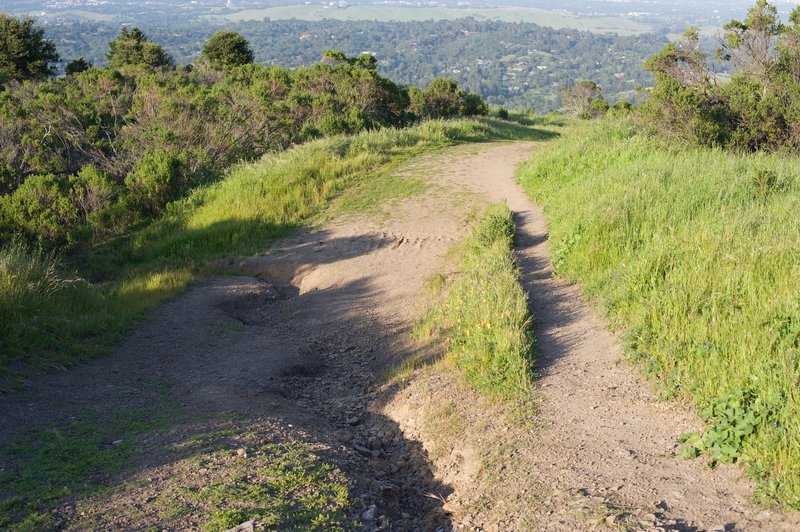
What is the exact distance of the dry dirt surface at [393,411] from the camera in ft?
13.7

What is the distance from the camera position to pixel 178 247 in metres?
12.0

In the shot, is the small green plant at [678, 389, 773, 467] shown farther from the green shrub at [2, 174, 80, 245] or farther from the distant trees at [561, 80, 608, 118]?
the distant trees at [561, 80, 608, 118]

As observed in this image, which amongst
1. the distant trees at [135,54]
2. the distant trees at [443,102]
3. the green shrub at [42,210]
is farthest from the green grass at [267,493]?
the distant trees at [135,54]

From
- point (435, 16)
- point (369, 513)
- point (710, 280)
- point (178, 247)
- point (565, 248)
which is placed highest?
point (435, 16)

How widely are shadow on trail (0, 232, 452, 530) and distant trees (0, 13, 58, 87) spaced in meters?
22.7

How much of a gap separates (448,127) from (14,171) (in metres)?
10.0

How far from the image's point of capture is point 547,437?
5008mm

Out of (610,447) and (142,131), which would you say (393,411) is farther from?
(142,131)

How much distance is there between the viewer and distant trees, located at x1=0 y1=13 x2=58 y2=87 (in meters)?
28.0

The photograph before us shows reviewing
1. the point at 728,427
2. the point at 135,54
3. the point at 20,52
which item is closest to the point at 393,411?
the point at 728,427

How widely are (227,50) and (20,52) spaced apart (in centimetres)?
829

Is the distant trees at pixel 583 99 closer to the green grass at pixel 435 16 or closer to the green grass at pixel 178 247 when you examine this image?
the green grass at pixel 178 247

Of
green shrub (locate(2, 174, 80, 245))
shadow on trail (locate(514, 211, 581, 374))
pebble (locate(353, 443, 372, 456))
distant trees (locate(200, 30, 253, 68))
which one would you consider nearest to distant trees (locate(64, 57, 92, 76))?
distant trees (locate(200, 30, 253, 68))

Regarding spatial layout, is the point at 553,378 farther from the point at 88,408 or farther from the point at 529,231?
the point at 529,231
